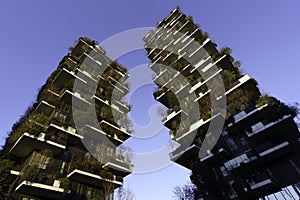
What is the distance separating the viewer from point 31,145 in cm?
1969

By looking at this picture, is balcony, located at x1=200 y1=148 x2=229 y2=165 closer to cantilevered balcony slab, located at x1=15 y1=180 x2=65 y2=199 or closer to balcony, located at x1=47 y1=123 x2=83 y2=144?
balcony, located at x1=47 y1=123 x2=83 y2=144

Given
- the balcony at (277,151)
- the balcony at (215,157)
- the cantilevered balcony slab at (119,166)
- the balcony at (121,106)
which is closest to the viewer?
the balcony at (277,151)

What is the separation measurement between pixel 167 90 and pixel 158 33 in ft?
58.4

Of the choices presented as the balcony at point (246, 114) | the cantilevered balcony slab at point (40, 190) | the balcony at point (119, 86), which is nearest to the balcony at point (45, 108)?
the cantilevered balcony slab at point (40, 190)

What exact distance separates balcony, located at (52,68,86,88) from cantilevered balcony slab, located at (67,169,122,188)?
12.3m

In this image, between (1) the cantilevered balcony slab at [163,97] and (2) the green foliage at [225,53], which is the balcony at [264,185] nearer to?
(2) the green foliage at [225,53]

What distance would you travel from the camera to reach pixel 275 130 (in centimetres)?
2038

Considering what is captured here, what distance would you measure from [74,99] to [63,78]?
3.85 metres

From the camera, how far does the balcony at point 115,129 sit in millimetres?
24688

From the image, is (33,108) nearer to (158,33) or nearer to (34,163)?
(34,163)

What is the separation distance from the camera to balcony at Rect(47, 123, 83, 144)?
818 inches

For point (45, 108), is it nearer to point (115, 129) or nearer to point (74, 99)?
point (74, 99)

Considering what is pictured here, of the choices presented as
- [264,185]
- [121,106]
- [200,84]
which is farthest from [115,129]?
[264,185]

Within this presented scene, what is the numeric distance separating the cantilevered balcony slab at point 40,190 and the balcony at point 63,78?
1382 cm
